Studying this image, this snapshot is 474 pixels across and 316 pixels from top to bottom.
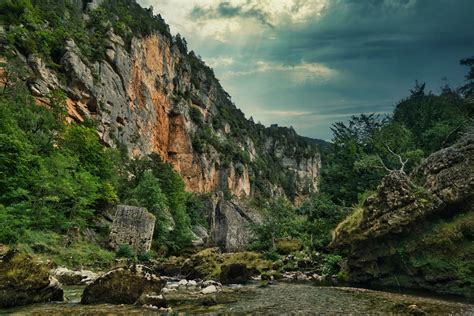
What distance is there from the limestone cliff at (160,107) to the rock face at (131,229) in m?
25.6

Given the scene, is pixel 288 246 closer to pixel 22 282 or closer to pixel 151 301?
pixel 151 301

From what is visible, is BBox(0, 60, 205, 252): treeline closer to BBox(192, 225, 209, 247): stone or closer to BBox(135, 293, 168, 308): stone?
BBox(192, 225, 209, 247): stone

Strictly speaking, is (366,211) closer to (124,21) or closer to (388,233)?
(388,233)

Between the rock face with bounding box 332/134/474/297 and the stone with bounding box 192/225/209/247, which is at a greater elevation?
the rock face with bounding box 332/134/474/297

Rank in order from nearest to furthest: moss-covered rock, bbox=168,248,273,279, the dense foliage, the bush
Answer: moss-covered rock, bbox=168,248,273,279 < the bush < the dense foliage

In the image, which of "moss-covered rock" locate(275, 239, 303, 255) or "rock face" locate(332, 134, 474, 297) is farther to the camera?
"moss-covered rock" locate(275, 239, 303, 255)

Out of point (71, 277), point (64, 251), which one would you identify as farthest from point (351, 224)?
point (64, 251)

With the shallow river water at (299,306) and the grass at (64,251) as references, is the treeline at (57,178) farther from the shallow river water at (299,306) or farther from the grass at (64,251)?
the shallow river water at (299,306)

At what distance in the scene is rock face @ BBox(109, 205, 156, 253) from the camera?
33.7 meters

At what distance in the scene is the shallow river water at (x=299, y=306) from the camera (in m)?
12.1

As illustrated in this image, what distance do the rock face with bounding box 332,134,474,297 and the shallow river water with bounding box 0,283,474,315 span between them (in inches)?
127

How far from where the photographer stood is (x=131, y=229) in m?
34.3

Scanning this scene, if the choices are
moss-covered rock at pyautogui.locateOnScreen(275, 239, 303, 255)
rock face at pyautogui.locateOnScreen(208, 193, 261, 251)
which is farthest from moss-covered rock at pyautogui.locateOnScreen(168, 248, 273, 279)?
rock face at pyautogui.locateOnScreen(208, 193, 261, 251)

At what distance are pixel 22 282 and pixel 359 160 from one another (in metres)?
40.9
